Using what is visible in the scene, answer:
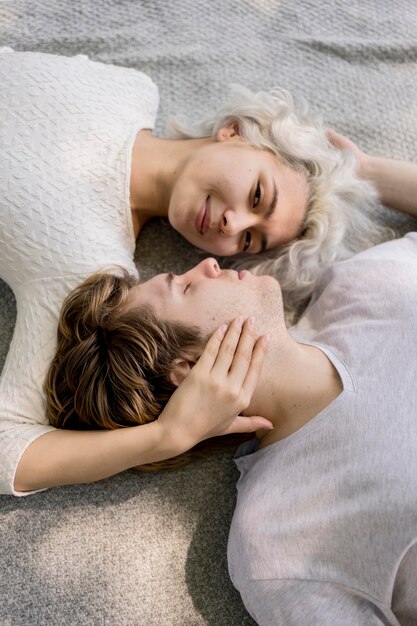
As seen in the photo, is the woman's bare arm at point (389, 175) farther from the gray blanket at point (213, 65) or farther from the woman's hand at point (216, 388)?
the woman's hand at point (216, 388)

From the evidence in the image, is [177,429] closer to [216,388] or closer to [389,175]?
[216,388]

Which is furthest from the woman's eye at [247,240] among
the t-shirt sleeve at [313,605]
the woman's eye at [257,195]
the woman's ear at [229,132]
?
the t-shirt sleeve at [313,605]

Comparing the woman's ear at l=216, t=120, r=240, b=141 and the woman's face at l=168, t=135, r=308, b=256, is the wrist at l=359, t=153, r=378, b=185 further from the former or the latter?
the woman's ear at l=216, t=120, r=240, b=141

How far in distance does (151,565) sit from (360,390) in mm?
680

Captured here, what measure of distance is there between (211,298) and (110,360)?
0.27m

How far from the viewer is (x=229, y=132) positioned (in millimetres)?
1719

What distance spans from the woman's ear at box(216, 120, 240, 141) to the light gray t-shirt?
0.68 metres

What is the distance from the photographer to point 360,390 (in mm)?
1379

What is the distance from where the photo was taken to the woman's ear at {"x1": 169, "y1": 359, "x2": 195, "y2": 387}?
1357 millimetres

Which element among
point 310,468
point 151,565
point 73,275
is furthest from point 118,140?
point 151,565

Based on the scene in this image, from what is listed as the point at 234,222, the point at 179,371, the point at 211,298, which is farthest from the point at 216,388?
the point at 234,222

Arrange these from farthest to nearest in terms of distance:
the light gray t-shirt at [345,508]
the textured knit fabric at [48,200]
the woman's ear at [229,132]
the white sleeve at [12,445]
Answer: the woman's ear at [229,132]
the textured knit fabric at [48,200]
the white sleeve at [12,445]
the light gray t-shirt at [345,508]

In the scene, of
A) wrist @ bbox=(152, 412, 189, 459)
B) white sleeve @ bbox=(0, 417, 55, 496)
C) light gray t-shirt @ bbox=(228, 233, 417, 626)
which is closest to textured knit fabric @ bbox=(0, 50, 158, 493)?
white sleeve @ bbox=(0, 417, 55, 496)

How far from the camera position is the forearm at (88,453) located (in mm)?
1339
